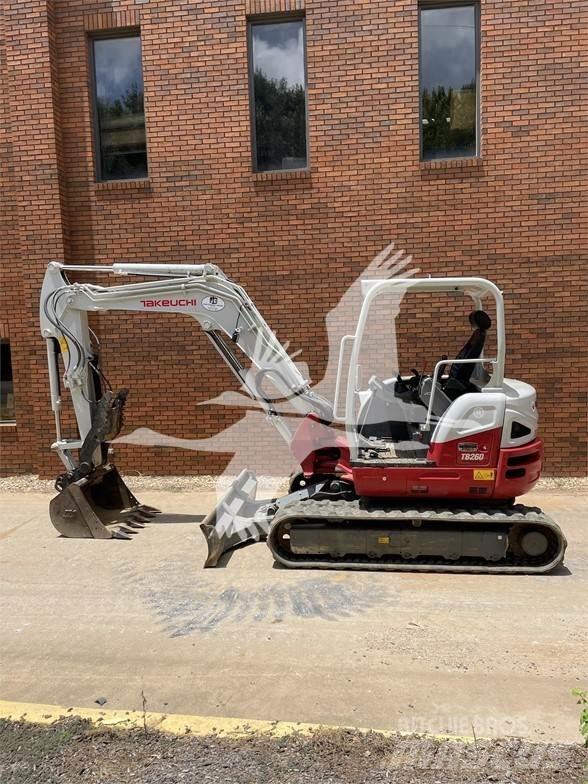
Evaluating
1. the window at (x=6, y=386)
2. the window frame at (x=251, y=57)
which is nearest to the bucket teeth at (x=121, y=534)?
the window at (x=6, y=386)

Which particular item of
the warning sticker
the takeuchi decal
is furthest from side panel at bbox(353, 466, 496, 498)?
the takeuchi decal

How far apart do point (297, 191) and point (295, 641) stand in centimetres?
611

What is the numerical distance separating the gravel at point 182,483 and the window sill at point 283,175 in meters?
4.19

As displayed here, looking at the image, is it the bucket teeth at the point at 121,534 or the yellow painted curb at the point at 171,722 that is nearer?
the yellow painted curb at the point at 171,722

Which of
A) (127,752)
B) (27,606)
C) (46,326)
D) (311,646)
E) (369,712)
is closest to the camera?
(127,752)

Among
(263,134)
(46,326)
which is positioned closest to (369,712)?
(46,326)

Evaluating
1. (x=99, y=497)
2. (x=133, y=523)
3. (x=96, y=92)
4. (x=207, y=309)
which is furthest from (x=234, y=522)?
(x=96, y=92)

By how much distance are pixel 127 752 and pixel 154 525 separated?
384 centimetres

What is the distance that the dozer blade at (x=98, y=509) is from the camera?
20.1ft

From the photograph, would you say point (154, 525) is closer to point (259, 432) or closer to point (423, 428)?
point (259, 432)

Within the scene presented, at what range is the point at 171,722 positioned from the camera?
10.2 ft

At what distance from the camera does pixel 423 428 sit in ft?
17.2

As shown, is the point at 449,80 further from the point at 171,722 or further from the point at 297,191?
the point at 171,722

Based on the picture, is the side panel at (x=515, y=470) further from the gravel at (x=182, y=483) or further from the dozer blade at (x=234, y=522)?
the gravel at (x=182, y=483)
